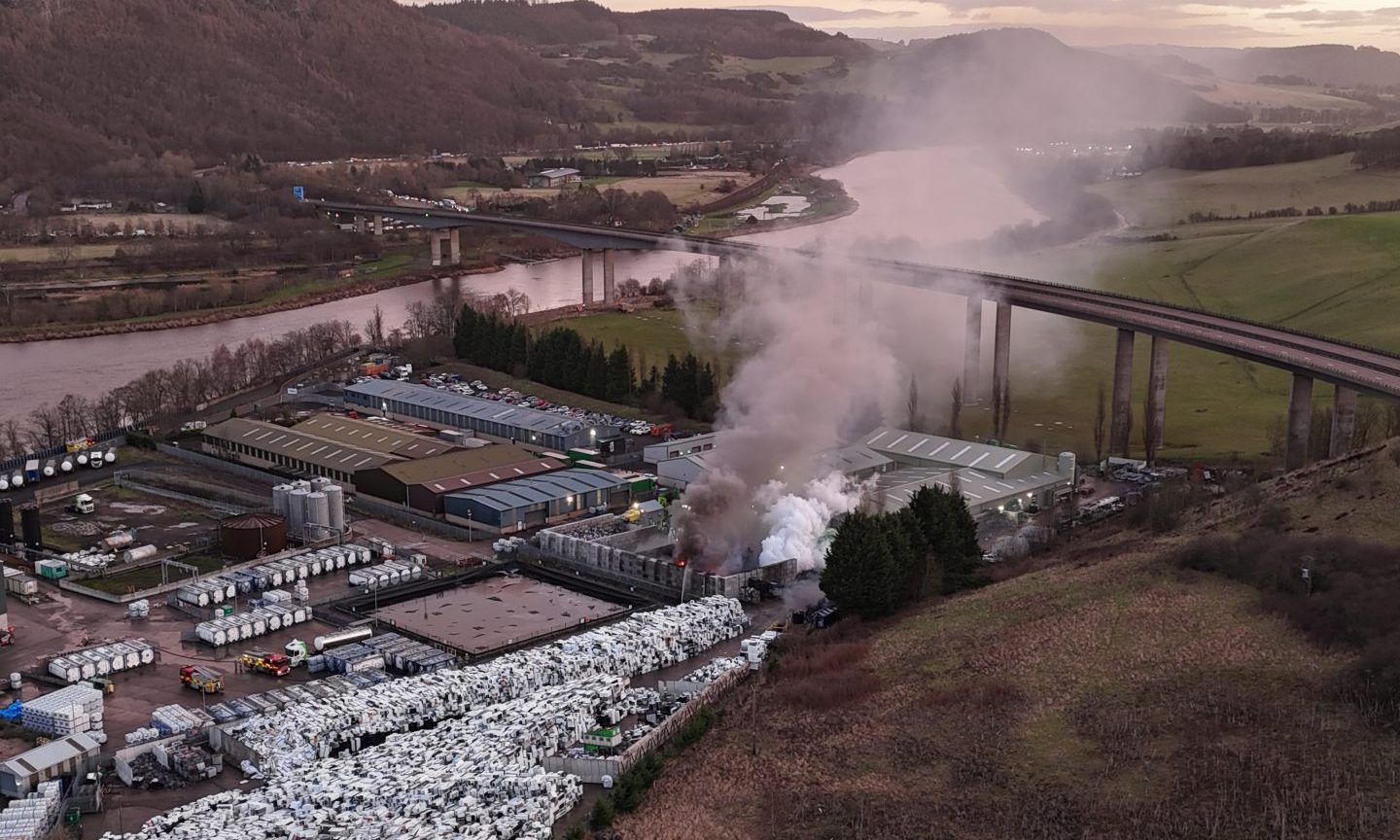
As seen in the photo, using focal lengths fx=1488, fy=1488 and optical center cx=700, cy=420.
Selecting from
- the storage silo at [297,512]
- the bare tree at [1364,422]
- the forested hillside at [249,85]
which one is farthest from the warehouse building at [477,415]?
the forested hillside at [249,85]

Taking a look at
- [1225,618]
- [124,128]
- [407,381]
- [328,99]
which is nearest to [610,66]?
[328,99]

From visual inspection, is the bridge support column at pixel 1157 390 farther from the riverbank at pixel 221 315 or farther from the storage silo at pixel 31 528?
the riverbank at pixel 221 315

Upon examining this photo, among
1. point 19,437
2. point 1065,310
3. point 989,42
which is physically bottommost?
point 19,437

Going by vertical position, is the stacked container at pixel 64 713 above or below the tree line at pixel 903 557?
below

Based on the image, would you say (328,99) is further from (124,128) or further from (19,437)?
(19,437)

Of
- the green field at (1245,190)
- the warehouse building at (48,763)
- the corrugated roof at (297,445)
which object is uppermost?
the green field at (1245,190)

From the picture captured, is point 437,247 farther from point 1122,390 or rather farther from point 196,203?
point 1122,390

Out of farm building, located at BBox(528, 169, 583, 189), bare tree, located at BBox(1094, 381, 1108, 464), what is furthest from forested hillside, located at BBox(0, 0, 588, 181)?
bare tree, located at BBox(1094, 381, 1108, 464)

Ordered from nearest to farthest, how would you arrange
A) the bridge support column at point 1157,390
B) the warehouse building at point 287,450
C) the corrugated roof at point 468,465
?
the corrugated roof at point 468,465 < the warehouse building at point 287,450 < the bridge support column at point 1157,390
